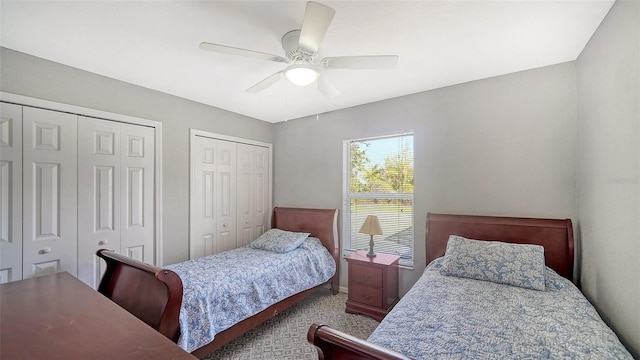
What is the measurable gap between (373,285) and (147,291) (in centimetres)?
199

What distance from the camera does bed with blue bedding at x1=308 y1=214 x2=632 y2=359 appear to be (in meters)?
1.18

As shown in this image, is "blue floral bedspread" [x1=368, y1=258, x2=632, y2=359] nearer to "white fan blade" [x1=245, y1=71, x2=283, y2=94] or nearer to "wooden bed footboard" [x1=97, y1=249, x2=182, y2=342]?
"wooden bed footboard" [x1=97, y1=249, x2=182, y2=342]

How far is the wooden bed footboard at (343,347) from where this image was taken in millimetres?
905

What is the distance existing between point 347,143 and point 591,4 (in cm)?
236

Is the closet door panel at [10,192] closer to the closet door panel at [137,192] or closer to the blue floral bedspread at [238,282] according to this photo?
the closet door panel at [137,192]

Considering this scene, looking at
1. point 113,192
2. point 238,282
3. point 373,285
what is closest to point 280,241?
point 238,282

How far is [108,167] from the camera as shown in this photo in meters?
2.48

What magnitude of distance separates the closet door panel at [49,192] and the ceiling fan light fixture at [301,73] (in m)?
1.98

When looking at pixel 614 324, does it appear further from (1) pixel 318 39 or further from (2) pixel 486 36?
(1) pixel 318 39

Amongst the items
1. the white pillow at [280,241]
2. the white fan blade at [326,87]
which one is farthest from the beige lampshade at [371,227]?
the white fan blade at [326,87]

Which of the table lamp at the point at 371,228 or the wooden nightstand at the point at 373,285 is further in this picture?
the table lamp at the point at 371,228

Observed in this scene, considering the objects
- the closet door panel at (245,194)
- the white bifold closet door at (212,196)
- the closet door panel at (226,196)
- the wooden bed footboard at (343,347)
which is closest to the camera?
the wooden bed footboard at (343,347)

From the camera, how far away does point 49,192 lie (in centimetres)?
215

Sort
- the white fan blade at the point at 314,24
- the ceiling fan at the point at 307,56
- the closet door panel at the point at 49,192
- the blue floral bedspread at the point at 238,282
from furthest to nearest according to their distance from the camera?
the closet door panel at the point at 49,192, the blue floral bedspread at the point at 238,282, the ceiling fan at the point at 307,56, the white fan blade at the point at 314,24
